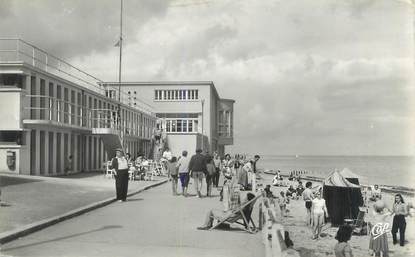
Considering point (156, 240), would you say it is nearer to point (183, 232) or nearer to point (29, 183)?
point (183, 232)

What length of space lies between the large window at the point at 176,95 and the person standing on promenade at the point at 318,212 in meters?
48.9

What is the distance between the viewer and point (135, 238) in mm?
9555

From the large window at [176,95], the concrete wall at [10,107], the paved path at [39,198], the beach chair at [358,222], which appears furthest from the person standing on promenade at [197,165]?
the large window at [176,95]

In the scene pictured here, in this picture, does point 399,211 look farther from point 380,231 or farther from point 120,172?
point 120,172

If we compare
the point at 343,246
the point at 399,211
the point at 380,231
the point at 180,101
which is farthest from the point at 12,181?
the point at 180,101

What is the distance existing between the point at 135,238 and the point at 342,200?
40.8ft

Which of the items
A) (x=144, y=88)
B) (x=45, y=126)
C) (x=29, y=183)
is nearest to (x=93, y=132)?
(x=45, y=126)

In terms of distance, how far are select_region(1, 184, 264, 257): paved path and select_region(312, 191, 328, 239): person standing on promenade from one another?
3.24m

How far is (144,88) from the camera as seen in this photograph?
212 feet

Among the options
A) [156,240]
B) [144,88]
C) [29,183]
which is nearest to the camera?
[156,240]

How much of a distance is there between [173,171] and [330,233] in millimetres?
5726

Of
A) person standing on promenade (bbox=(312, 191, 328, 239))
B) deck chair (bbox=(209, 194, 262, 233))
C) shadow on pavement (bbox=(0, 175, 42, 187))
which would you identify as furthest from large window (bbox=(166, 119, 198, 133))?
deck chair (bbox=(209, 194, 262, 233))

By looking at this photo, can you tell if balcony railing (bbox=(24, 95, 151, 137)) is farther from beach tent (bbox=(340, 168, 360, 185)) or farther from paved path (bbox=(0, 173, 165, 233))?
beach tent (bbox=(340, 168, 360, 185))

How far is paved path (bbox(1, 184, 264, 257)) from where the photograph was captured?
27.2 ft
